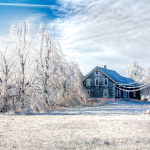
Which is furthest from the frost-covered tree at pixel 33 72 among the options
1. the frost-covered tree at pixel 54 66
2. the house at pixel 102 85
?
the house at pixel 102 85

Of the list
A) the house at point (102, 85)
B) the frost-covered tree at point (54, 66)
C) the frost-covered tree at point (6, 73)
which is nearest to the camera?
the frost-covered tree at point (6, 73)

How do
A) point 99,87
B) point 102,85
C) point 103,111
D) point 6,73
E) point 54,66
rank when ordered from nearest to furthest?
point 6,73
point 103,111
point 54,66
point 102,85
point 99,87

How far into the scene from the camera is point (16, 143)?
6715mm

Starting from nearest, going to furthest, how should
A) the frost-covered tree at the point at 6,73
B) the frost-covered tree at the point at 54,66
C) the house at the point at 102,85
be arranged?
the frost-covered tree at the point at 6,73
the frost-covered tree at the point at 54,66
the house at the point at 102,85

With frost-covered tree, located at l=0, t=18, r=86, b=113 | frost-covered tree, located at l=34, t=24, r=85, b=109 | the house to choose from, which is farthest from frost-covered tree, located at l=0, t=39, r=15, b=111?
the house

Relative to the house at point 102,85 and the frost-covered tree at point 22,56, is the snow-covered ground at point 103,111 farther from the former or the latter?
the house at point 102,85

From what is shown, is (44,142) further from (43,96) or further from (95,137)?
(43,96)

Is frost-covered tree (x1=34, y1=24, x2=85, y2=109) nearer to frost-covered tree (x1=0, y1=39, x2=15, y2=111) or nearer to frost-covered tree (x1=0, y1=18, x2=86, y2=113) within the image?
frost-covered tree (x1=0, y1=18, x2=86, y2=113)

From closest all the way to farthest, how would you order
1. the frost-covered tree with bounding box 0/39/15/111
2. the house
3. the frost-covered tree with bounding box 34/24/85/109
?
the frost-covered tree with bounding box 0/39/15/111 → the frost-covered tree with bounding box 34/24/85/109 → the house

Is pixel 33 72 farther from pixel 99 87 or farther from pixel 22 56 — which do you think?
pixel 99 87

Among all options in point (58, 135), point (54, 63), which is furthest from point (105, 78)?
point (58, 135)

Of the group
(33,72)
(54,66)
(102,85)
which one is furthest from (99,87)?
(33,72)

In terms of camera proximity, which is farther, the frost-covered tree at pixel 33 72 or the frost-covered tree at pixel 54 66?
the frost-covered tree at pixel 54 66

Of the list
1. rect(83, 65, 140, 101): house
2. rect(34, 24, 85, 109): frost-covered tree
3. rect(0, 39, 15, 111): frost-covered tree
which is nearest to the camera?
rect(0, 39, 15, 111): frost-covered tree
